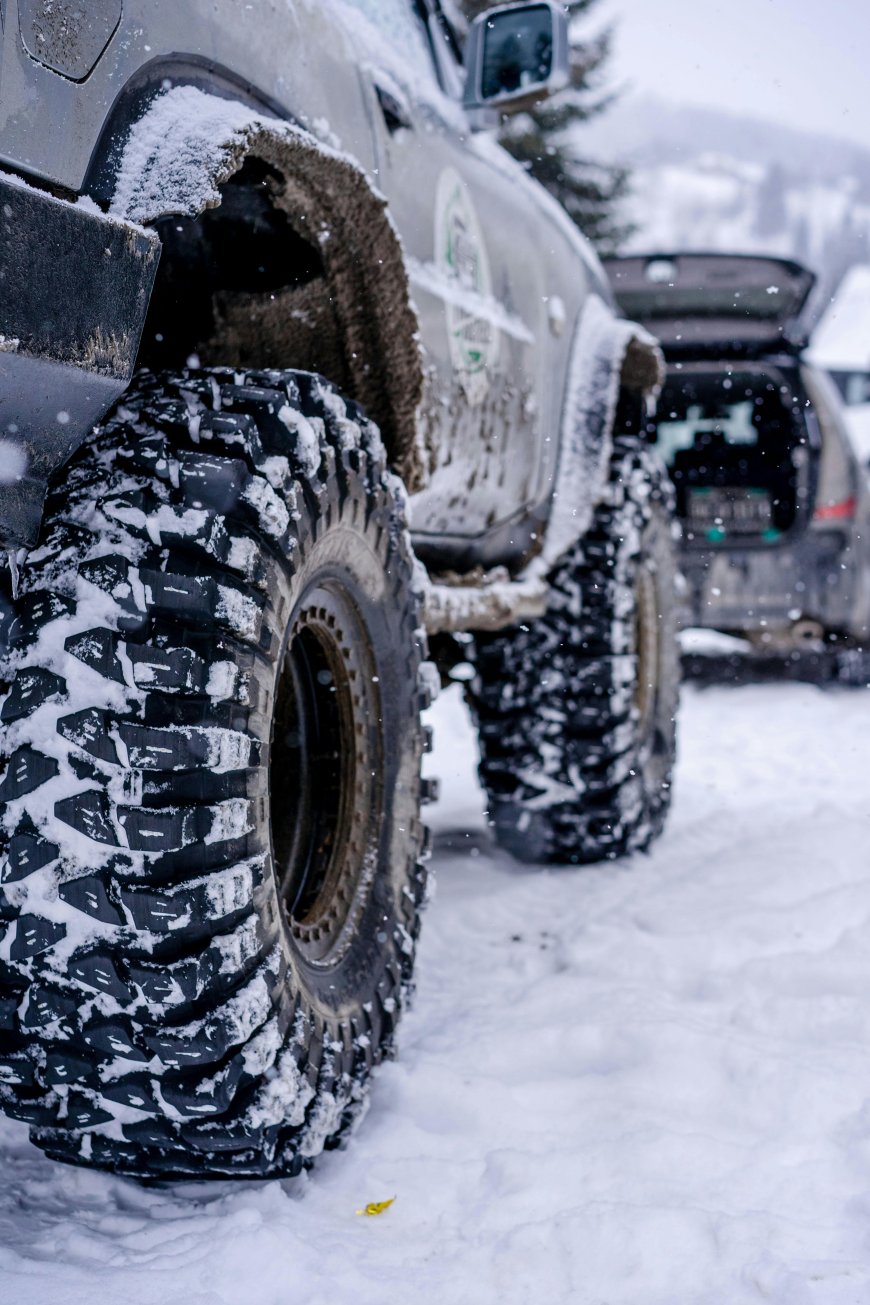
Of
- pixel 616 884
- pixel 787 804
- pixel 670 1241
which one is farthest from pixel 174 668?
pixel 787 804

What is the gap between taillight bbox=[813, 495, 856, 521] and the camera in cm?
646

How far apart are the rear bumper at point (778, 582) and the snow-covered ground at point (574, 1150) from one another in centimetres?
333

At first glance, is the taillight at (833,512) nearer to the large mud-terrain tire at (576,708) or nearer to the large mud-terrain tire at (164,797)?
the large mud-terrain tire at (576,708)

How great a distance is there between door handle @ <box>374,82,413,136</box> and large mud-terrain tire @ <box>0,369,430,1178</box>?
72cm

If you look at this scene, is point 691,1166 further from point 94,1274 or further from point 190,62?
point 190,62

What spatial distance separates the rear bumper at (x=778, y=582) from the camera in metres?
6.43

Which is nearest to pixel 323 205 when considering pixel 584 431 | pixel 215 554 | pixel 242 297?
pixel 242 297

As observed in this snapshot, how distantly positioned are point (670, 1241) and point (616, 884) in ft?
6.01

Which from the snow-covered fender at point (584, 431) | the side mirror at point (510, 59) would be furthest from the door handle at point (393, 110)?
the snow-covered fender at point (584, 431)

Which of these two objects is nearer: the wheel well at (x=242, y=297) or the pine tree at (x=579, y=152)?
the wheel well at (x=242, y=297)

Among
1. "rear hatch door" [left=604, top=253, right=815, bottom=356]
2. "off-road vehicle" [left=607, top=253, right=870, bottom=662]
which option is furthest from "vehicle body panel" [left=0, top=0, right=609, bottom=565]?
"off-road vehicle" [left=607, top=253, right=870, bottom=662]

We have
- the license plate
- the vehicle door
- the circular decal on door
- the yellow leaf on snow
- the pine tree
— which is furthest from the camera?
the pine tree

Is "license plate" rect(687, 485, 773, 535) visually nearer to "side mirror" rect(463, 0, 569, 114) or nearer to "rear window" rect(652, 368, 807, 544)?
"rear window" rect(652, 368, 807, 544)

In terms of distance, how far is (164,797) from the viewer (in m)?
1.45
